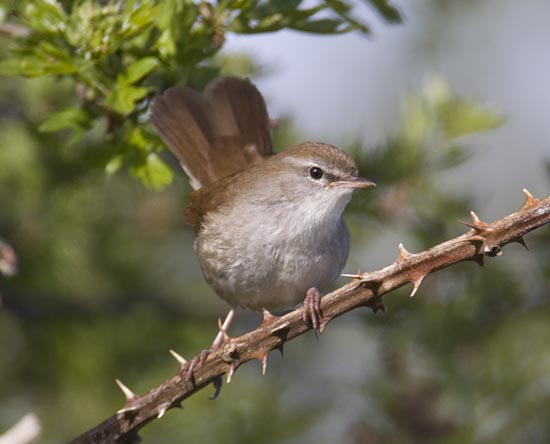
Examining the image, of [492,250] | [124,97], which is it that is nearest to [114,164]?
[124,97]

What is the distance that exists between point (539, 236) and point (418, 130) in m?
0.68

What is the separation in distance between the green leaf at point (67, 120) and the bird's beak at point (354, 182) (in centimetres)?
115

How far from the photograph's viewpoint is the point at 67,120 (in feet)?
8.95

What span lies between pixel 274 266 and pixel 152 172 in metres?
0.74

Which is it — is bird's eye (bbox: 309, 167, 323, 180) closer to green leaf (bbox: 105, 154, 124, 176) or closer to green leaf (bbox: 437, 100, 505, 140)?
green leaf (bbox: 437, 100, 505, 140)

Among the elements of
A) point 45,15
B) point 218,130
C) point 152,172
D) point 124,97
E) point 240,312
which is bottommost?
point 240,312

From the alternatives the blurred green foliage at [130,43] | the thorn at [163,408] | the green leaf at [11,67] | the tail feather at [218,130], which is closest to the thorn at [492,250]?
the thorn at [163,408]

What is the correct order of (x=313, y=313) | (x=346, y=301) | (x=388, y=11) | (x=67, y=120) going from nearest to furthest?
(x=346, y=301) → (x=313, y=313) → (x=67, y=120) → (x=388, y=11)

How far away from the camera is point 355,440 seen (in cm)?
356

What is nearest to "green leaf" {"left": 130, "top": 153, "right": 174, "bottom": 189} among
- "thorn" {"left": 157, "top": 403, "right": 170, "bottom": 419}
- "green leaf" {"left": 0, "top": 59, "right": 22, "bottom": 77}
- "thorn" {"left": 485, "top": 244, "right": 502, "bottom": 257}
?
"green leaf" {"left": 0, "top": 59, "right": 22, "bottom": 77}

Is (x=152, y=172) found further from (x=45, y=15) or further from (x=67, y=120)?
(x=45, y=15)

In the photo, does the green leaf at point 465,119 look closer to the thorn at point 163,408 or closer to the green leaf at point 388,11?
the green leaf at point 388,11

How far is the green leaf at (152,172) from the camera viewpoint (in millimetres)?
A: 2795

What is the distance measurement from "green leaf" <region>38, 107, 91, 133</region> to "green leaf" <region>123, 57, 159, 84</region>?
24 centimetres
